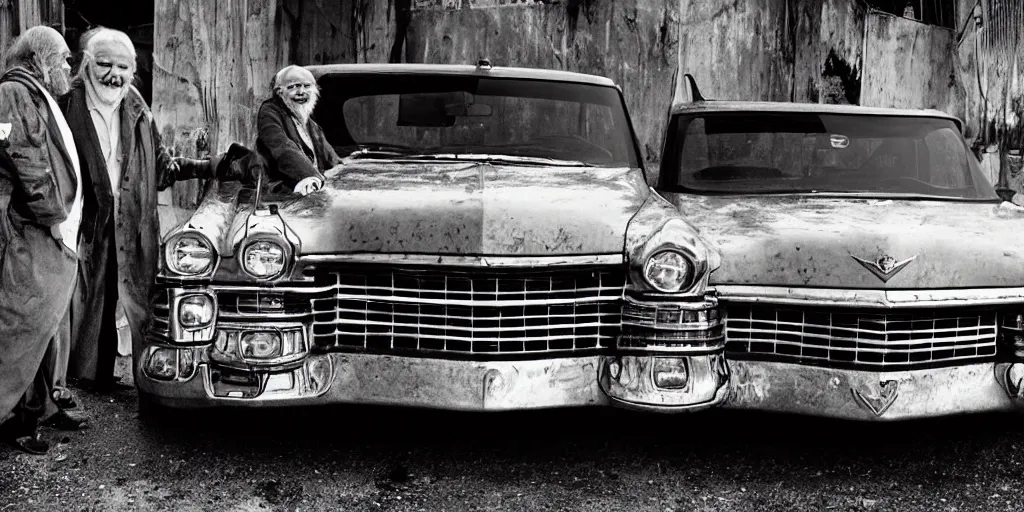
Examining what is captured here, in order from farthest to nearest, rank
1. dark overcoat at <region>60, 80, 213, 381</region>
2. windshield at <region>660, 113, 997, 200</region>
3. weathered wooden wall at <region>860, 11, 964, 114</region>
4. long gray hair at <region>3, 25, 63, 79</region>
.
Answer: weathered wooden wall at <region>860, 11, 964, 114</region>, windshield at <region>660, 113, 997, 200</region>, dark overcoat at <region>60, 80, 213, 381</region>, long gray hair at <region>3, 25, 63, 79</region>

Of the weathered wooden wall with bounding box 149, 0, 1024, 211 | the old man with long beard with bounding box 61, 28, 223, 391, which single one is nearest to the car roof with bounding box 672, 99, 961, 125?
the old man with long beard with bounding box 61, 28, 223, 391

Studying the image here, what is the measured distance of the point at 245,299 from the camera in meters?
3.58

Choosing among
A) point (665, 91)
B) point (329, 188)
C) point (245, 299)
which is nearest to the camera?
point (245, 299)

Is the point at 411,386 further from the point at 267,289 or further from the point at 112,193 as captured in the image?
the point at 112,193

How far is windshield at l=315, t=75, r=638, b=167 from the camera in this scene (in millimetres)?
4656

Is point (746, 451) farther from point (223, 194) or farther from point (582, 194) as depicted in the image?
point (223, 194)

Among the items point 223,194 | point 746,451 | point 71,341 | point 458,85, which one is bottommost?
point 746,451

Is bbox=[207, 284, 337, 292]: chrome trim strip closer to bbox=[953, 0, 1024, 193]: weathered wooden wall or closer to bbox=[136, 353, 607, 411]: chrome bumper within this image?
bbox=[136, 353, 607, 411]: chrome bumper

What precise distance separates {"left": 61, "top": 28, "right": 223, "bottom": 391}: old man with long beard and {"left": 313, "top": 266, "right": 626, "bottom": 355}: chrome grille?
109 centimetres

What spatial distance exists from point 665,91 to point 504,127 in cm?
392

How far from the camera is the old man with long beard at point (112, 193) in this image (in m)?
4.29

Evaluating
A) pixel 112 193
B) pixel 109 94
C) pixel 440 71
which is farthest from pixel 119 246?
pixel 440 71

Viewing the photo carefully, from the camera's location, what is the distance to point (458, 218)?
354cm

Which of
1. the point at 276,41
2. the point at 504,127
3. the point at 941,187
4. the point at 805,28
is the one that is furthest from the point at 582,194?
the point at 805,28
